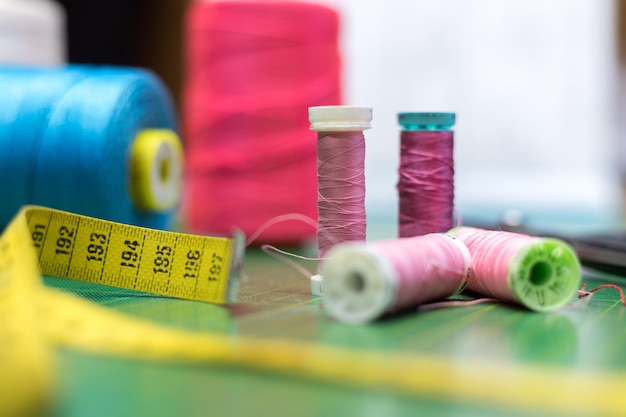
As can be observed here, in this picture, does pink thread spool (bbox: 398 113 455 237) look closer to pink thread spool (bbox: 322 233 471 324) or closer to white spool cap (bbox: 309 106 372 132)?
white spool cap (bbox: 309 106 372 132)

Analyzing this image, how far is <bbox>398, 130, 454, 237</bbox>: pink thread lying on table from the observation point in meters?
1.45

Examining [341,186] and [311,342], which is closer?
[311,342]

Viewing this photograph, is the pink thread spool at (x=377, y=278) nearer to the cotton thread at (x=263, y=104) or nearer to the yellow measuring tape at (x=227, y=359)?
the yellow measuring tape at (x=227, y=359)

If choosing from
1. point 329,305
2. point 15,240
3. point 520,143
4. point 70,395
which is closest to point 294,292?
point 329,305

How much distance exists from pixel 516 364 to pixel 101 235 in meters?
0.79

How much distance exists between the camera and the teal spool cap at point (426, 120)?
145cm

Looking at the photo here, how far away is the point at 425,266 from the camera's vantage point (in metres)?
1.13

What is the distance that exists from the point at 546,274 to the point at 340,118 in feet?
1.41

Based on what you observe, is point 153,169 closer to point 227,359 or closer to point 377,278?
point 377,278

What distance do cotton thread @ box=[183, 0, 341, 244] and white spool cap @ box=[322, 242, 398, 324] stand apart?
39.6 inches

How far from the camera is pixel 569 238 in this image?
1.67m

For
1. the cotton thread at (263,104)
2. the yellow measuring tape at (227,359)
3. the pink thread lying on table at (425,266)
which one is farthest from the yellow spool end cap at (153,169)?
the pink thread lying on table at (425,266)

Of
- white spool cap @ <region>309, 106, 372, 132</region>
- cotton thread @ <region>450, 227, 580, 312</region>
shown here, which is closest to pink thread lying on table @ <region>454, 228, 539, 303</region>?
cotton thread @ <region>450, 227, 580, 312</region>

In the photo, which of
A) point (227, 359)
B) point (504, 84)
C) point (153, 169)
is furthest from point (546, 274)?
point (504, 84)
